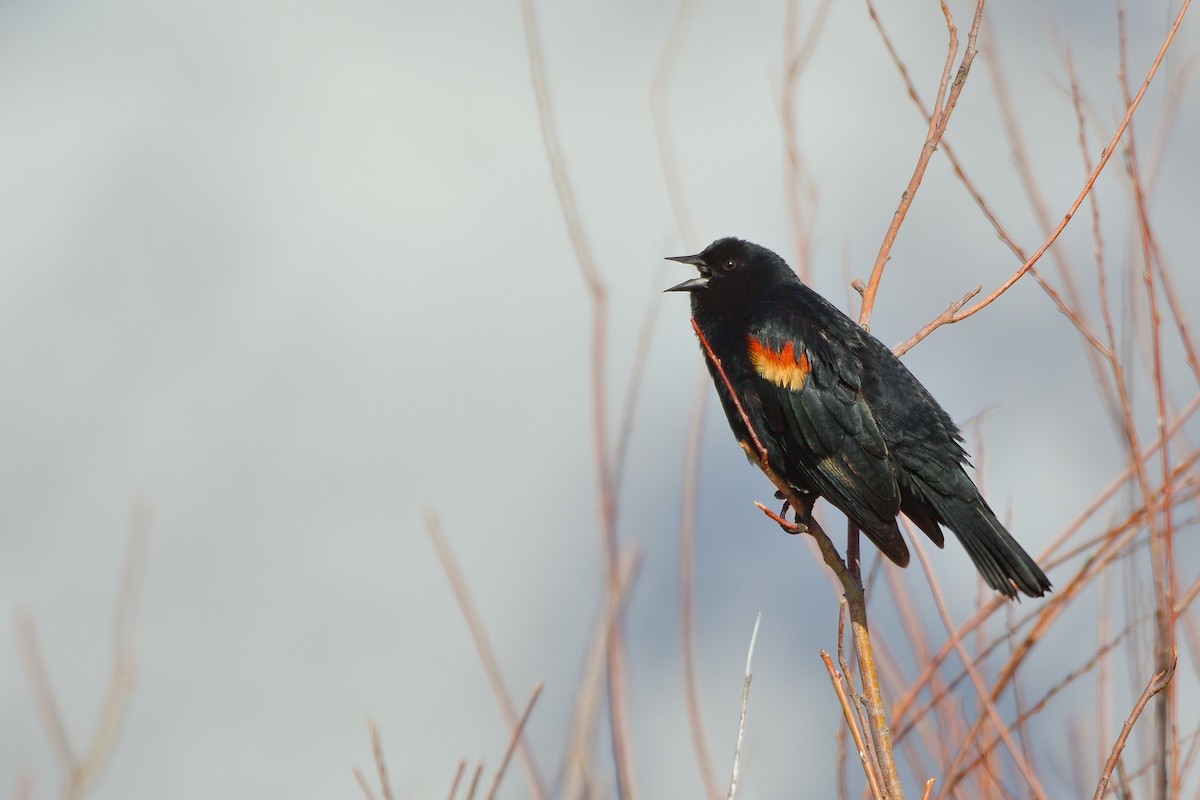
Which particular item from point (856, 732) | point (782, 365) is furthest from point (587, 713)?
point (782, 365)

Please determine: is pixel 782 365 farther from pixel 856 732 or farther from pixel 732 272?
pixel 856 732

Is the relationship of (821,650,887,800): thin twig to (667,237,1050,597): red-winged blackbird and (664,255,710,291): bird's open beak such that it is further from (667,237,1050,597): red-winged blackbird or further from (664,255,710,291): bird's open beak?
(664,255,710,291): bird's open beak

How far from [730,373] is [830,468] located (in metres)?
0.53

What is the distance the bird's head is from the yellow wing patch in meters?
0.51

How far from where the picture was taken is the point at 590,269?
2256mm

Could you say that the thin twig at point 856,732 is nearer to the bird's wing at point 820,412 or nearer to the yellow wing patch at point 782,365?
the bird's wing at point 820,412

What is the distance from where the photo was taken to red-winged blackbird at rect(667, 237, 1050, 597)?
2.99 m

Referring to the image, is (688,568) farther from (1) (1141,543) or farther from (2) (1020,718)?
(1) (1141,543)

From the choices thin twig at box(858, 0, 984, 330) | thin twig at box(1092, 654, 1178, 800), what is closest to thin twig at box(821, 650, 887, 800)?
thin twig at box(1092, 654, 1178, 800)

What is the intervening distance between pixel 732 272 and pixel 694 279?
176 mm

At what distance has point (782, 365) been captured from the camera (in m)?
3.38

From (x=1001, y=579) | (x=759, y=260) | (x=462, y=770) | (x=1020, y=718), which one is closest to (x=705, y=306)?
(x=759, y=260)

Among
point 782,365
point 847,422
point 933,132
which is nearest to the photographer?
point 933,132

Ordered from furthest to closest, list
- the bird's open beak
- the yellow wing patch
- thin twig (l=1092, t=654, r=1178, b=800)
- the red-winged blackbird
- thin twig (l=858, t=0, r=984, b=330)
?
the bird's open beak, the yellow wing patch, the red-winged blackbird, thin twig (l=858, t=0, r=984, b=330), thin twig (l=1092, t=654, r=1178, b=800)
